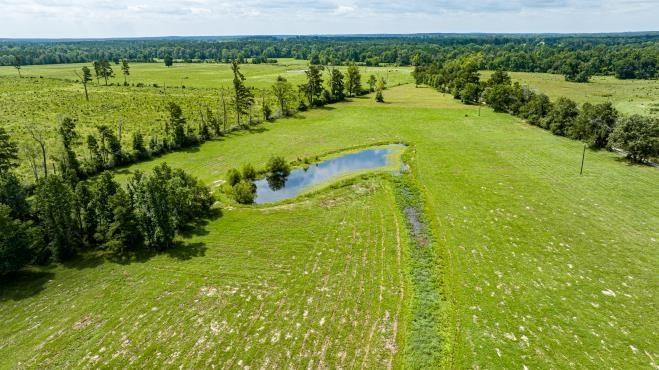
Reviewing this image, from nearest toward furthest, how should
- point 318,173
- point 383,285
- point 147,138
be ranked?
point 383,285 → point 318,173 → point 147,138

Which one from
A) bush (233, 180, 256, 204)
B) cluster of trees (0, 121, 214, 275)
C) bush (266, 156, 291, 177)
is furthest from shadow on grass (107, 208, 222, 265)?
bush (266, 156, 291, 177)

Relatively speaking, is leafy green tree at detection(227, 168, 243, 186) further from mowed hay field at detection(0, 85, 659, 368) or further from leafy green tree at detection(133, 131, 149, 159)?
leafy green tree at detection(133, 131, 149, 159)

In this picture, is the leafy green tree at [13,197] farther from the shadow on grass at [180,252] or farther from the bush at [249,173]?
the bush at [249,173]

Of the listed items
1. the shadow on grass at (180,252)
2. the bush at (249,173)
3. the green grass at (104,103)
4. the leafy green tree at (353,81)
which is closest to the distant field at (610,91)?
the green grass at (104,103)

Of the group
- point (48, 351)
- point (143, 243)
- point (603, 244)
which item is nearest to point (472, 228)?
point (603, 244)

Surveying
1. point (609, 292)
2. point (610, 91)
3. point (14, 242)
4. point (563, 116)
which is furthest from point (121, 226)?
point (610, 91)

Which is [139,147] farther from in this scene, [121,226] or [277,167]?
[121,226]

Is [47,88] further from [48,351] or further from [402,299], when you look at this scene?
[402,299]
